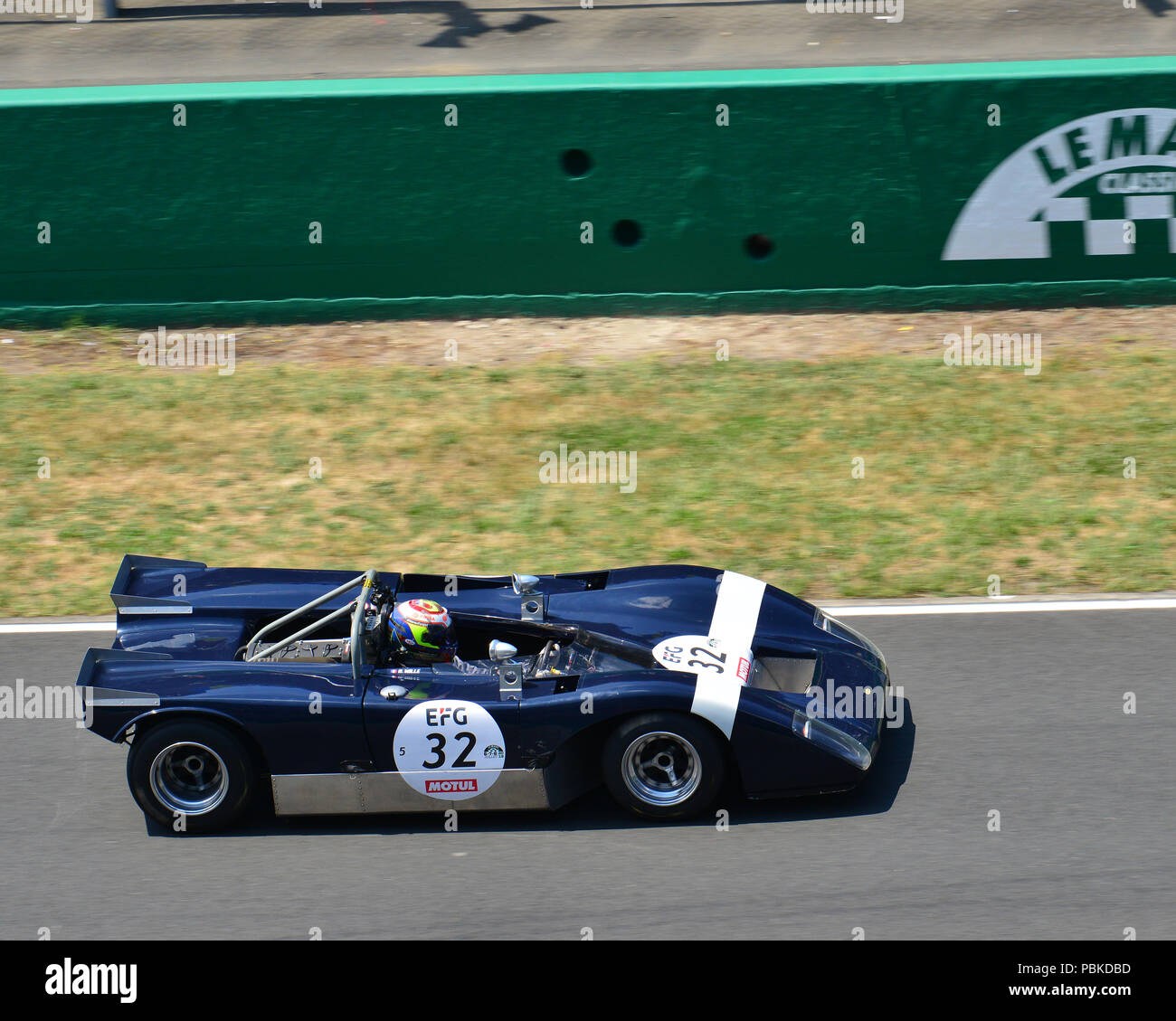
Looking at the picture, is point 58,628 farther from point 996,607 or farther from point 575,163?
point 575,163

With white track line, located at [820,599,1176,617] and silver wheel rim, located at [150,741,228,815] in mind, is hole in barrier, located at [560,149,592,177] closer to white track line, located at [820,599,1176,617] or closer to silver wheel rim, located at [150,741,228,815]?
white track line, located at [820,599,1176,617]

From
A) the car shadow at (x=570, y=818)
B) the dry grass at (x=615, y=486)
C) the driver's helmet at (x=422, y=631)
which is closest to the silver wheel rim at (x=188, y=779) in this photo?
the car shadow at (x=570, y=818)

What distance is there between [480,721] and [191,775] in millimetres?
1323

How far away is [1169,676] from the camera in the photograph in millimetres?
7410

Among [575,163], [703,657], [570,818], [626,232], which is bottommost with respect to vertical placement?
[570,818]

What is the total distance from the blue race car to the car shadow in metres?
0.14

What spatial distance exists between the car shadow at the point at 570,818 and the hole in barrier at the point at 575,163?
639cm

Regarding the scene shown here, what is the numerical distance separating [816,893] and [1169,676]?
2.74m

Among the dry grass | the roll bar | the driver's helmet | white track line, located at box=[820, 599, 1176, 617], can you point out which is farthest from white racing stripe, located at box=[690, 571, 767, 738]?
the dry grass

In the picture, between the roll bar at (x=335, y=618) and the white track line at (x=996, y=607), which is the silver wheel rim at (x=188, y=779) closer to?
the roll bar at (x=335, y=618)

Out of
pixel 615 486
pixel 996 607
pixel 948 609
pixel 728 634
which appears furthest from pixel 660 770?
pixel 615 486

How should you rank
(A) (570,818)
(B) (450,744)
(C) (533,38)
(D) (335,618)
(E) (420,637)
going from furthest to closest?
(C) (533,38), (D) (335,618), (E) (420,637), (A) (570,818), (B) (450,744)

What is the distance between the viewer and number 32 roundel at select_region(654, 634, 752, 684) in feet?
20.4

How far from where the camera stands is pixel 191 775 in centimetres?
633
